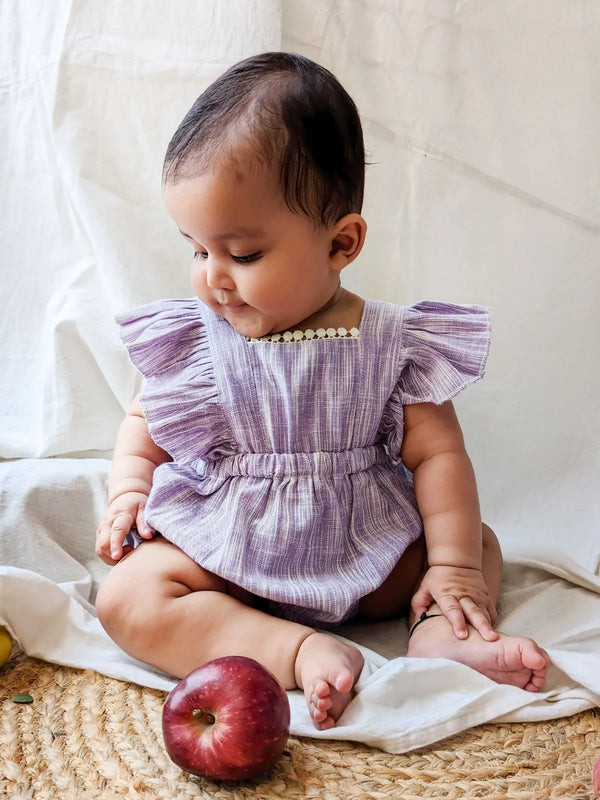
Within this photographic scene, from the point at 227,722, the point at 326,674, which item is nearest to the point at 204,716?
the point at 227,722

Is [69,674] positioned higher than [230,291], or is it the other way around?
[230,291]

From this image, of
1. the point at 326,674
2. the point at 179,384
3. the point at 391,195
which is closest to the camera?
the point at 326,674

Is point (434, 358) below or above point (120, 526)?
above

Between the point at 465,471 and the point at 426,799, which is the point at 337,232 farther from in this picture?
the point at 426,799

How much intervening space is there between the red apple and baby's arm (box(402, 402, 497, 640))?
0.28 m

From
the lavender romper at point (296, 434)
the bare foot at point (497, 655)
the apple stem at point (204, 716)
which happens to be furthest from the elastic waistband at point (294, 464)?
the apple stem at point (204, 716)

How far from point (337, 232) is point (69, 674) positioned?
1.88ft

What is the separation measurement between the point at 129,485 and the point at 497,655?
488 millimetres

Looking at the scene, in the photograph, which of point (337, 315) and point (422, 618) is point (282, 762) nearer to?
point (422, 618)

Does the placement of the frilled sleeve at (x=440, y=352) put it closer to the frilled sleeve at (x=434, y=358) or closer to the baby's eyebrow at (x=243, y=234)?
the frilled sleeve at (x=434, y=358)

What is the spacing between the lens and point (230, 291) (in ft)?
3.62

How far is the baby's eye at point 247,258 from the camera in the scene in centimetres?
107

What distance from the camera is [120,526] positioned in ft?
3.79

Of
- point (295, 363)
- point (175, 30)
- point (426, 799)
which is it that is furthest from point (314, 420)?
point (175, 30)
